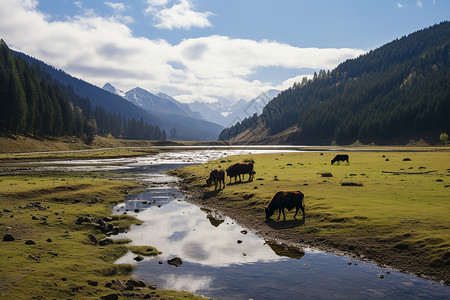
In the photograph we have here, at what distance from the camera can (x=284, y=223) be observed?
72.3ft

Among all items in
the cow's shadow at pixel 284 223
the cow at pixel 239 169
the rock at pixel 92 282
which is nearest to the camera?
the rock at pixel 92 282

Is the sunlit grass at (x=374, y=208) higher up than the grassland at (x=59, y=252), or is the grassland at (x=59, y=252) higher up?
the sunlit grass at (x=374, y=208)

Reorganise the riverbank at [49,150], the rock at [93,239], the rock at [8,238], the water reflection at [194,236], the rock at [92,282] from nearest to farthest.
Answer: the rock at [92,282] < the rock at [8,238] < the water reflection at [194,236] < the rock at [93,239] < the riverbank at [49,150]

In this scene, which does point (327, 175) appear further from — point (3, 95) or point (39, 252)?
point (3, 95)

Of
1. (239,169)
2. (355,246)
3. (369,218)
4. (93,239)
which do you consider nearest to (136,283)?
(93,239)

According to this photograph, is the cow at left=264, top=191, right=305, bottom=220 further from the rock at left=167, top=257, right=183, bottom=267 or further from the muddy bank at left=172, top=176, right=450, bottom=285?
the rock at left=167, top=257, right=183, bottom=267

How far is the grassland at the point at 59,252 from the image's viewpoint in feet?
35.3

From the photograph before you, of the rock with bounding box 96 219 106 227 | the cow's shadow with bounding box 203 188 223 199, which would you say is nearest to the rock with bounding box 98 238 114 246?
the rock with bounding box 96 219 106 227

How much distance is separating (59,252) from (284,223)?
14759 millimetres

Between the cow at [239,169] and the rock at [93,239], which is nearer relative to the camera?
the rock at [93,239]

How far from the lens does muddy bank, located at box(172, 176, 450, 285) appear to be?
13.7 m

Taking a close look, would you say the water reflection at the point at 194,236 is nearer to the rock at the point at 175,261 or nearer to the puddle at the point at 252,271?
the puddle at the point at 252,271

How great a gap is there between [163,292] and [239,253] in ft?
20.0

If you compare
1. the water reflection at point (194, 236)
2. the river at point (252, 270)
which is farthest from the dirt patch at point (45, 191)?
the river at point (252, 270)
